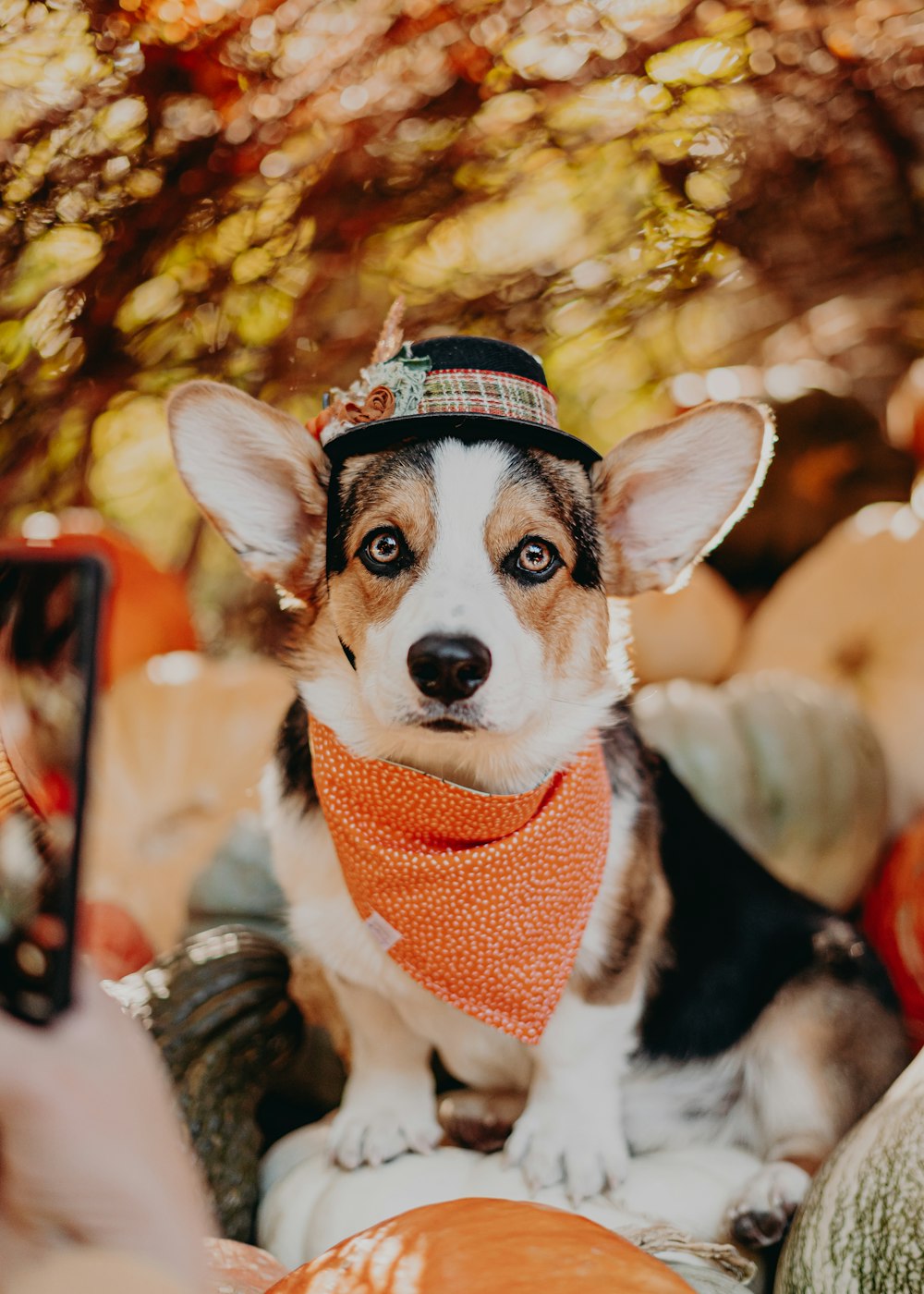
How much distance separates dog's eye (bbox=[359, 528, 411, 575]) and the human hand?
1186 millimetres

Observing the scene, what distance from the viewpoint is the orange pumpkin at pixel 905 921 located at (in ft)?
9.32

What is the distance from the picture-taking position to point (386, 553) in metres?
1.89

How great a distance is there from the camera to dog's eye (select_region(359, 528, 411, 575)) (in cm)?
187

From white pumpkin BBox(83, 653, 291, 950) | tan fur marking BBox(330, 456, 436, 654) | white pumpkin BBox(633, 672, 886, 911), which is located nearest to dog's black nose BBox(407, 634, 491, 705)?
tan fur marking BBox(330, 456, 436, 654)

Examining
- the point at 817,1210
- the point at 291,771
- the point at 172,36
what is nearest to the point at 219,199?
the point at 172,36

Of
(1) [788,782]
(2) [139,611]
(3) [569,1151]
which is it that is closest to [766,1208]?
(3) [569,1151]

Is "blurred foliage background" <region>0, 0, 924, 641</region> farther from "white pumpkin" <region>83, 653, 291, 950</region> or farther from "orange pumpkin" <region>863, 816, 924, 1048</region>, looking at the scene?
"orange pumpkin" <region>863, 816, 924, 1048</region>

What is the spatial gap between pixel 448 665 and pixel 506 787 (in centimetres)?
56

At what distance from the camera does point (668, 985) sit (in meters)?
2.31

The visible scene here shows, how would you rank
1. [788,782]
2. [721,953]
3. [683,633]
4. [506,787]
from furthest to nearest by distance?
[683,633], [788,782], [721,953], [506,787]

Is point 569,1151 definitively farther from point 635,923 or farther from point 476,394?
point 476,394

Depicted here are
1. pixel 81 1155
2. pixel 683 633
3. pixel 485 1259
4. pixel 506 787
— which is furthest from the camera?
pixel 683 633

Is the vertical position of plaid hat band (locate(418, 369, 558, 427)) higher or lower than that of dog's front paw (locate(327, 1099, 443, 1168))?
higher

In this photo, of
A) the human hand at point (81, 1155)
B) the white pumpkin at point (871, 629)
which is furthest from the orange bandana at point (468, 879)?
the white pumpkin at point (871, 629)
